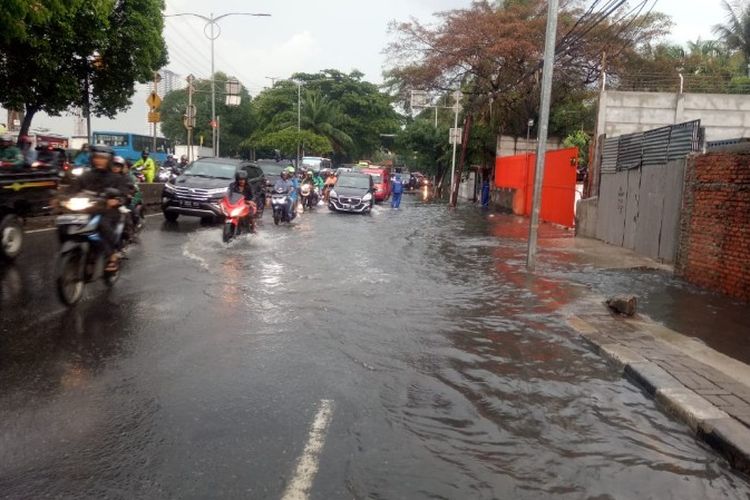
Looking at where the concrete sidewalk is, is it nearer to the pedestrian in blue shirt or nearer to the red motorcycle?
the red motorcycle

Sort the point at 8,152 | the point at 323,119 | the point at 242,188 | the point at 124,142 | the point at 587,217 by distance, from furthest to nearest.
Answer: the point at 323,119
the point at 124,142
the point at 587,217
the point at 242,188
the point at 8,152

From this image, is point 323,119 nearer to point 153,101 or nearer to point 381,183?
point 381,183

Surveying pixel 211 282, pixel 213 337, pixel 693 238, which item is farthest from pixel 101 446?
pixel 693 238

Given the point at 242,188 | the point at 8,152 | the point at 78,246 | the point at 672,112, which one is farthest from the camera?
the point at 672,112

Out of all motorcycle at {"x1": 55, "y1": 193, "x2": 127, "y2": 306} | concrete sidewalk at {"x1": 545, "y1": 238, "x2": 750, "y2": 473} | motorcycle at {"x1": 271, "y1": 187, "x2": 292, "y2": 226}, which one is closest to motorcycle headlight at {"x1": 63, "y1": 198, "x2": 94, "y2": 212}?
motorcycle at {"x1": 55, "y1": 193, "x2": 127, "y2": 306}

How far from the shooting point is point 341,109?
Answer: 73.6m

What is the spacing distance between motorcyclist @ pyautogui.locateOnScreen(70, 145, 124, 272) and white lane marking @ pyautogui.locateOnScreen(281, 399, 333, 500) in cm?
449

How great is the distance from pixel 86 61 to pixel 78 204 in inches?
821

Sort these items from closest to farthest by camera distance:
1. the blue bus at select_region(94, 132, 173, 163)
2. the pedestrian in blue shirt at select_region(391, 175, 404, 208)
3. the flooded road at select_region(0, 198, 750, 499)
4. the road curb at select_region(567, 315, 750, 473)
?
the flooded road at select_region(0, 198, 750, 499) < the road curb at select_region(567, 315, 750, 473) < the pedestrian in blue shirt at select_region(391, 175, 404, 208) < the blue bus at select_region(94, 132, 173, 163)

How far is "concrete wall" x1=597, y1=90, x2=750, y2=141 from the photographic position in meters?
20.8

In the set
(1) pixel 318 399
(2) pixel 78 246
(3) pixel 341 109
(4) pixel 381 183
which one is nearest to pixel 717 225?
(1) pixel 318 399

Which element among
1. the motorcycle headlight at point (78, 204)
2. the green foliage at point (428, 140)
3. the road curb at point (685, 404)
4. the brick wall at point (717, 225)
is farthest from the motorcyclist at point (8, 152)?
the green foliage at point (428, 140)

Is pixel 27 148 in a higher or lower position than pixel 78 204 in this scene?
higher

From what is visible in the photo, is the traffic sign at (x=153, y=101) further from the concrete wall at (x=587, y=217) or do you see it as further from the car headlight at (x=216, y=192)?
the concrete wall at (x=587, y=217)
